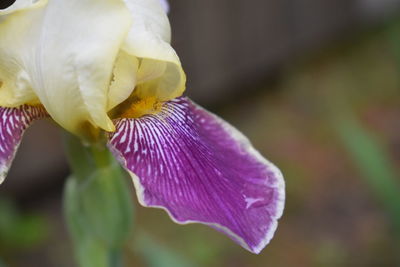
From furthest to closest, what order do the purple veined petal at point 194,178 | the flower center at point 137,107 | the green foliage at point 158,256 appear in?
the green foliage at point 158,256
the flower center at point 137,107
the purple veined petal at point 194,178

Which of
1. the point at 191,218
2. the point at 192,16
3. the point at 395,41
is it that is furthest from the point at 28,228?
the point at 191,218

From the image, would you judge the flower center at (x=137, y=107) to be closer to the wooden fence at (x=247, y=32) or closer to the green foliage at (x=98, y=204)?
the green foliage at (x=98, y=204)

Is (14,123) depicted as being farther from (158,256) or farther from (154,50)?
(158,256)

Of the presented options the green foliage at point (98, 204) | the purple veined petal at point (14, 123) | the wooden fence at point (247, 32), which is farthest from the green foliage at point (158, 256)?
the wooden fence at point (247, 32)

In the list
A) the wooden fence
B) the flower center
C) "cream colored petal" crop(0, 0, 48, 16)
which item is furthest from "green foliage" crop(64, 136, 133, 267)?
the wooden fence

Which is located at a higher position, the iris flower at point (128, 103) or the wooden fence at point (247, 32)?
the iris flower at point (128, 103)

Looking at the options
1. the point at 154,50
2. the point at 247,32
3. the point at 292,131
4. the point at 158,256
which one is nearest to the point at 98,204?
the point at 154,50
